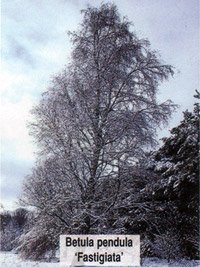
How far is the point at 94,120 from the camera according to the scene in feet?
35.2

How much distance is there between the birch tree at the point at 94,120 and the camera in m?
10.1

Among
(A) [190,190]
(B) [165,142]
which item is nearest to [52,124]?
(A) [190,190]

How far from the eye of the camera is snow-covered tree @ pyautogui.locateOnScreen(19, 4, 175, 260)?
10.0 m

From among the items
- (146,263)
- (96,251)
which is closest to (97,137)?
(96,251)

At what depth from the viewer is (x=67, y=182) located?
33.7 ft

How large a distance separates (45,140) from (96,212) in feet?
8.60

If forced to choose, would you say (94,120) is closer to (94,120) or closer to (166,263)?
(94,120)

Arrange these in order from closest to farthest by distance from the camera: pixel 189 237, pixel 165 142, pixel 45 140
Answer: pixel 45 140 < pixel 189 237 < pixel 165 142

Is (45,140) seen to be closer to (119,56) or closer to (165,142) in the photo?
(119,56)

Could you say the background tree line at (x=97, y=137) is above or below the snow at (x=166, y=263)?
above

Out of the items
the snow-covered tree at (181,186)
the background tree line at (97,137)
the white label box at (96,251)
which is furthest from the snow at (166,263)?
the white label box at (96,251)

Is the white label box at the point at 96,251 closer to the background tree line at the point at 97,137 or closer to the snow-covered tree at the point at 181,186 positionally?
the background tree line at the point at 97,137

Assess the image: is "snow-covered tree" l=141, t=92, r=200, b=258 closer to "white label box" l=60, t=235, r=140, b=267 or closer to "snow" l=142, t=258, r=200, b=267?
"snow" l=142, t=258, r=200, b=267

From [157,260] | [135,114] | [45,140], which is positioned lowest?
[157,260]
